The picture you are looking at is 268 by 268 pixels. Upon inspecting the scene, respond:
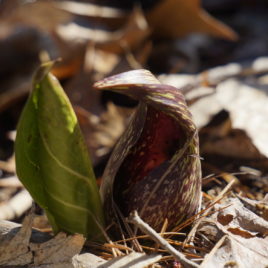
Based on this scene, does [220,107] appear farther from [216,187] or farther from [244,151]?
[216,187]

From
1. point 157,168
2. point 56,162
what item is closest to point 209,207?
point 157,168

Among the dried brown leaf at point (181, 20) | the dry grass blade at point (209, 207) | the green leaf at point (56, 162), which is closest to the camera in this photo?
the green leaf at point (56, 162)

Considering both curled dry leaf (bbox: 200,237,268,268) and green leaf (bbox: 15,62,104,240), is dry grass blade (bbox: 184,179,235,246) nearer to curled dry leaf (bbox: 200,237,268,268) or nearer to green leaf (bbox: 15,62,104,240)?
curled dry leaf (bbox: 200,237,268,268)

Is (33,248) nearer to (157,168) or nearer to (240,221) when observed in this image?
(157,168)

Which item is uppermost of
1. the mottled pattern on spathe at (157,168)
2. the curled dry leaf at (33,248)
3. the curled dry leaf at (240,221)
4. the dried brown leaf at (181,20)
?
the mottled pattern on spathe at (157,168)

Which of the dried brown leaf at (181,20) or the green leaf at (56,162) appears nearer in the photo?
the green leaf at (56,162)

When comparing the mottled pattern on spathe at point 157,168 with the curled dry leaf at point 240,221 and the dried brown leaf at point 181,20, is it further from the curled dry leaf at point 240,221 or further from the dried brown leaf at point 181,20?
the dried brown leaf at point 181,20

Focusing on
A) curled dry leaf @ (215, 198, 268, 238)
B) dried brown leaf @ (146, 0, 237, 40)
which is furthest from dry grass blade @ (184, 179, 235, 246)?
dried brown leaf @ (146, 0, 237, 40)

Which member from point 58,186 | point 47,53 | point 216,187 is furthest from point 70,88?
point 58,186

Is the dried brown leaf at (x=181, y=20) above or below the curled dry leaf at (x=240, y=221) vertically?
below

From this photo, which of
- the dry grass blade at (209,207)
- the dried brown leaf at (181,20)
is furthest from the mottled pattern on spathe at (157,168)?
the dried brown leaf at (181,20)
